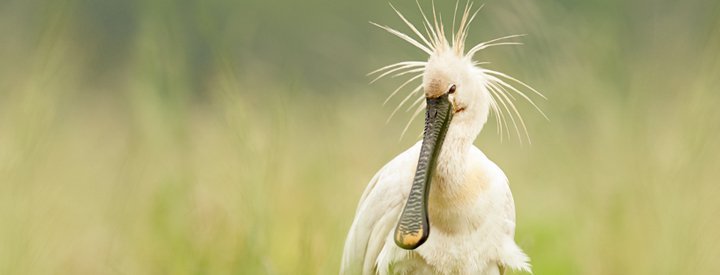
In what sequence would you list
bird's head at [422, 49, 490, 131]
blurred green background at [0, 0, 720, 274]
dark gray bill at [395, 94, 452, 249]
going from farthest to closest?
1. bird's head at [422, 49, 490, 131]
2. dark gray bill at [395, 94, 452, 249]
3. blurred green background at [0, 0, 720, 274]

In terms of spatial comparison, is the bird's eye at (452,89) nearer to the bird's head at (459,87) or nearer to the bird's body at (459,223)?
the bird's head at (459,87)

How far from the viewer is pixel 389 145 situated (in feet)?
11.3

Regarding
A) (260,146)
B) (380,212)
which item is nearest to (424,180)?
(380,212)

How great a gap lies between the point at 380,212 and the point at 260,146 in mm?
2252

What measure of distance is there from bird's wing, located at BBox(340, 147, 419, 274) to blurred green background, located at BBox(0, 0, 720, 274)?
3.07ft

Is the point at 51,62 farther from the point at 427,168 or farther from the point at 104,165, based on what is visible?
the point at 427,168

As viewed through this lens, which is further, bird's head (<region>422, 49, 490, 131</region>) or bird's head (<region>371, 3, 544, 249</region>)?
bird's head (<region>422, 49, 490, 131</region>)

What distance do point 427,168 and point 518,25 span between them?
125 centimetres

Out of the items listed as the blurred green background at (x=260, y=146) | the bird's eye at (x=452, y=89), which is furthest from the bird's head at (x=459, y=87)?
the blurred green background at (x=260, y=146)

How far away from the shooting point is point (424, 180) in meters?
4.08

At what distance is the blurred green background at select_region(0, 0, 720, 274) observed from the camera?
203 cm

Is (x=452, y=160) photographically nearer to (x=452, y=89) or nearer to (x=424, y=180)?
(x=452, y=89)

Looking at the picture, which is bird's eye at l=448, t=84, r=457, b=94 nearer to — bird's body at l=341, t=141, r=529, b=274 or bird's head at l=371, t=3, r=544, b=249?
bird's head at l=371, t=3, r=544, b=249

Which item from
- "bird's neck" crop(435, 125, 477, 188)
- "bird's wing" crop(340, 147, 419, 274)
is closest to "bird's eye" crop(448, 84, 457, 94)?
"bird's neck" crop(435, 125, 477, 188)
